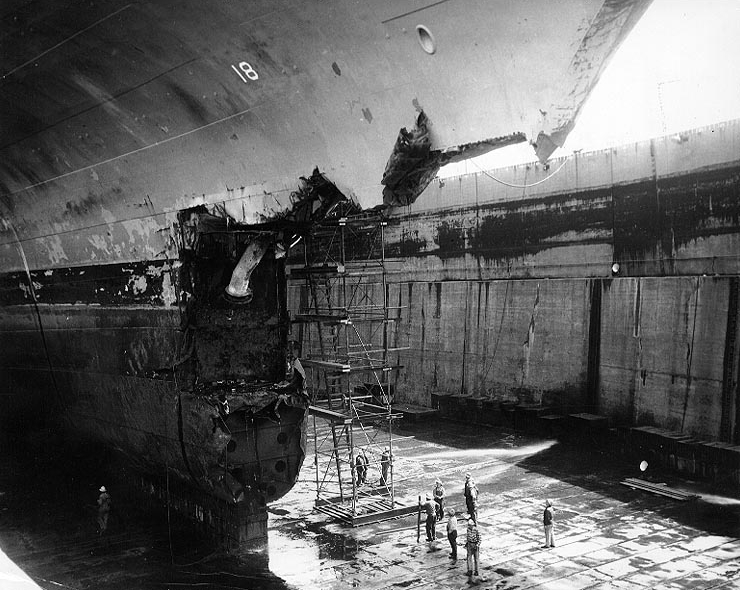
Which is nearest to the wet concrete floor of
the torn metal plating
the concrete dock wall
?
the concrete dock wall

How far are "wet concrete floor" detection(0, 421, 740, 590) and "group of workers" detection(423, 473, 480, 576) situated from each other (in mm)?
151

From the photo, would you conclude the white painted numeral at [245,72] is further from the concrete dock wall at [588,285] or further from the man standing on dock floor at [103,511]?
the concrete dock wall at [588,285]

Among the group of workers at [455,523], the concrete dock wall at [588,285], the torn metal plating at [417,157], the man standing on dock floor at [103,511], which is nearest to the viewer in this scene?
the torn metal plating at [417,157]

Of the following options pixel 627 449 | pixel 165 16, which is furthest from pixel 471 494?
pixel 165 16

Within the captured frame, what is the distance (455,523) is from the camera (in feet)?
29.1

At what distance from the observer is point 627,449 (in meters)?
14.5

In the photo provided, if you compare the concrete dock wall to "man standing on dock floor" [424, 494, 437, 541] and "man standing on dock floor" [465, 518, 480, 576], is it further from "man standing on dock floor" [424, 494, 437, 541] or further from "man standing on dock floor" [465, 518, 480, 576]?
"man standing on dock floor" [465, 518, 480, 576]

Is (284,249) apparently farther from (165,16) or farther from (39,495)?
(39,495)

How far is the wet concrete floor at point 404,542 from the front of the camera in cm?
821

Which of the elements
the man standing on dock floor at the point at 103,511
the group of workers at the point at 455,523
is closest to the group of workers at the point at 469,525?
the group of workers at the point at 455,523

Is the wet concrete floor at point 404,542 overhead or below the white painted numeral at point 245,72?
below

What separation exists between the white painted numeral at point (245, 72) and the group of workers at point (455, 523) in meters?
5.66

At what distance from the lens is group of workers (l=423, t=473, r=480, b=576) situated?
837cm

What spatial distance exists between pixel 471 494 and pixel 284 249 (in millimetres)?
4459
